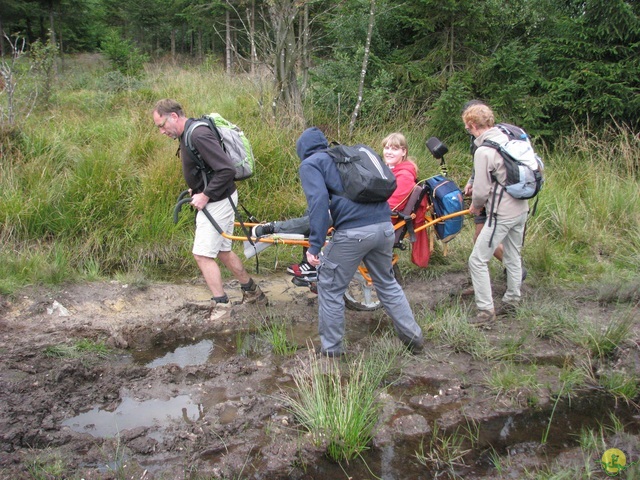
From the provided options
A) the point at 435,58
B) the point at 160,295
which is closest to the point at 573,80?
the point at 435,58

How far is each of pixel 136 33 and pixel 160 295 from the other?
82.1 ft

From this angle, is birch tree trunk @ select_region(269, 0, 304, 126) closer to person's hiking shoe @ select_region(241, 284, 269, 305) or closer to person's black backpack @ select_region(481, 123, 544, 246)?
person's hiking shoe @ select_region(241, 284, 269, 305)

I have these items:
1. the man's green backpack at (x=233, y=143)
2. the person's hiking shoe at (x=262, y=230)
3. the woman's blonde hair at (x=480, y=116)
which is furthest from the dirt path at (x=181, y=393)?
the woman's blonde hair at (x=480, y=116)

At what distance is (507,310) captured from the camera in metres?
5.74

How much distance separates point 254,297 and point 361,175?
2.40 meters

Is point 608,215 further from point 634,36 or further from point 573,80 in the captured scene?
point 634,36

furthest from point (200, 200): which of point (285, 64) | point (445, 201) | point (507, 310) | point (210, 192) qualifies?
point (285, 64)

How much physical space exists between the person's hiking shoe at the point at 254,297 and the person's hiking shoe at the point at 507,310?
2.48 metres

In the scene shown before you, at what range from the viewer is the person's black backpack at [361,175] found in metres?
4.15

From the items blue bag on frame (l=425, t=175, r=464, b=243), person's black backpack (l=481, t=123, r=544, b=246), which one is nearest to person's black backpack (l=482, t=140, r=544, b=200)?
person's black backpack (l=481, t=123, r=544, b=246)

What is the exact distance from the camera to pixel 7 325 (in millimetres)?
5320

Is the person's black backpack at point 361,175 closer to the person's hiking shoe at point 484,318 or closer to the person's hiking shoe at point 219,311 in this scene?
the person's hiking shoe at point 484,318

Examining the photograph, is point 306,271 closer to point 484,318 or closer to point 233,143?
point 233,143

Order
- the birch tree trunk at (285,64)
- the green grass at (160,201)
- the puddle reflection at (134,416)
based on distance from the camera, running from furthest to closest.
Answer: the birch tree trunk at (285,64), the green grass at (160,201), the puddle reflection at (134,416)
